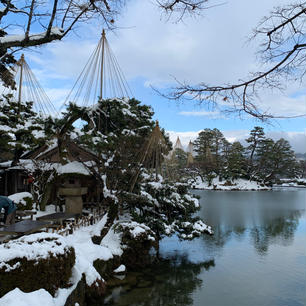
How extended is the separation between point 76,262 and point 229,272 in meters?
5.26

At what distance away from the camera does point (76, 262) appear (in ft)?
19.6

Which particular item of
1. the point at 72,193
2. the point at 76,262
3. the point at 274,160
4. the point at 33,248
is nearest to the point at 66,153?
the point at 72,193

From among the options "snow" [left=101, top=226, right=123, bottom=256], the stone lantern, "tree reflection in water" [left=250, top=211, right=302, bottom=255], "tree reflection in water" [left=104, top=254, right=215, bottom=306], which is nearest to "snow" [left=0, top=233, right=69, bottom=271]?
"tree reflection in water" [left=104, top=254, right=215, bottom=306]

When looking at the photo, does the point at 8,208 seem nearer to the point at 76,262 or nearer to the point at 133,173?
the point at 76,262

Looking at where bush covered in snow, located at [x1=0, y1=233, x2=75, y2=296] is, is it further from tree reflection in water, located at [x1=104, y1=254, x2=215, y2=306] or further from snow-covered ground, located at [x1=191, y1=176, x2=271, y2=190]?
snow-covered ground, located at [x1=191, y1=176, x2=271, y2=190]

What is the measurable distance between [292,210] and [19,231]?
64.9 feet

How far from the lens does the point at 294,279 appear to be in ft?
27.1

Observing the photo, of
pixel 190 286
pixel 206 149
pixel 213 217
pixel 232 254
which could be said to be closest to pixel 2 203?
pixel 190 286

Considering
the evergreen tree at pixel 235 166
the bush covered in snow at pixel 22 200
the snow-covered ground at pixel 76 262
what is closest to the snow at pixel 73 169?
the bush covered in snow at pixel 22 200

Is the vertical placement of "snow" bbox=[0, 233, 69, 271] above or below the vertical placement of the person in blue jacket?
below

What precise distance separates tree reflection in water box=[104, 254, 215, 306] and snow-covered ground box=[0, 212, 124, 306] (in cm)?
89

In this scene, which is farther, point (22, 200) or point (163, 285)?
point (22, 200)

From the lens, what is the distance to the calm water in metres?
7.03

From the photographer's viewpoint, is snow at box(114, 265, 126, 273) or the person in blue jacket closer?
the person in blue jacket
